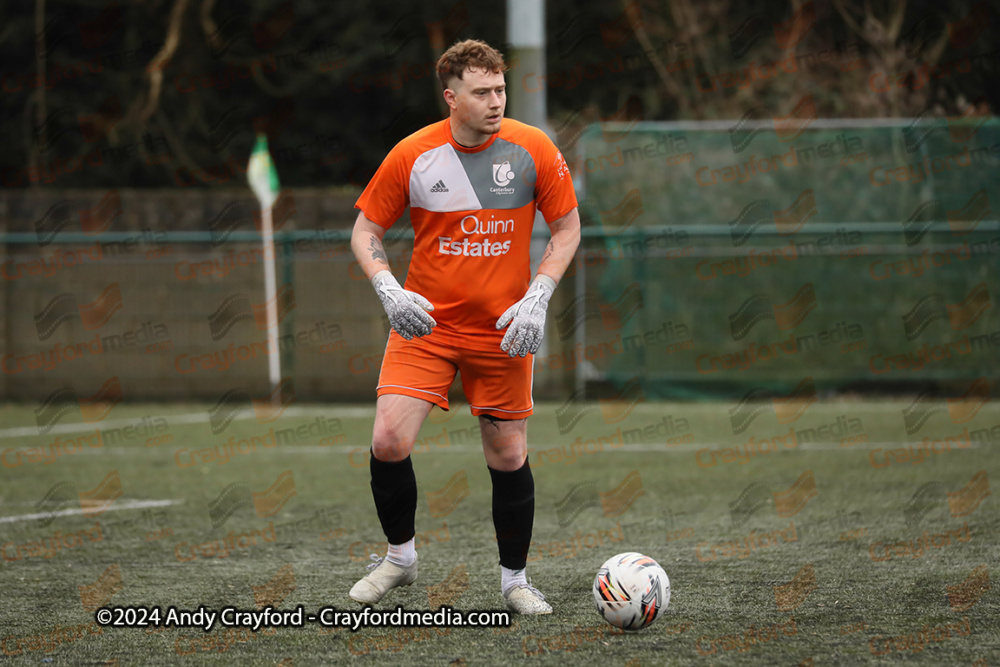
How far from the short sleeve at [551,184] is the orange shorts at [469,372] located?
0.51 m

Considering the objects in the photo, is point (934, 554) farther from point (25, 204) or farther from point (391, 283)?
point (25, 204)

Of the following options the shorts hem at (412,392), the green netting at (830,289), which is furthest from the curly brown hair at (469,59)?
the green netting at (830,289)

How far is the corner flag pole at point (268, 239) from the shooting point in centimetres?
1249

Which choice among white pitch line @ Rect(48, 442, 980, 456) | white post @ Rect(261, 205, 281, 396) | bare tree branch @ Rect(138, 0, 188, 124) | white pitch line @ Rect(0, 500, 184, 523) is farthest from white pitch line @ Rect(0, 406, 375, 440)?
bare tree branch @ Rect(138, 0, 188, 124)

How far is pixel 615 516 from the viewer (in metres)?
6.62

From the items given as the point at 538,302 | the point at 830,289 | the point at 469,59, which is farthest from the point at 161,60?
the point at 538,302

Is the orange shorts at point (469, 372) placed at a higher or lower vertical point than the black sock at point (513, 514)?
higher

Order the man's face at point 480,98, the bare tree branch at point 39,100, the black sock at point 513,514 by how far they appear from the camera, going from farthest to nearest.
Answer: the bare tree branch at point 39,100, the black sock at point 513,514, the man's face at point 480,98

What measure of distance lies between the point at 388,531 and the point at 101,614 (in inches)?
42.4

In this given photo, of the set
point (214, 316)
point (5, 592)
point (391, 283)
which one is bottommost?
point (214, 316)

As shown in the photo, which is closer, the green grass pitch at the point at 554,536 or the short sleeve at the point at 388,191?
the green grass pitch at the point at 554,536

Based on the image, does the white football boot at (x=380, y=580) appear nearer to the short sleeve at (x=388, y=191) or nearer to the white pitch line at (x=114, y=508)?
the short sleeve at (x=388, y=191)

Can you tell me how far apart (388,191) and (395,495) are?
114 cm

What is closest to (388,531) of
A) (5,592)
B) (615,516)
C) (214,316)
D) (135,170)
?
(5,592)
